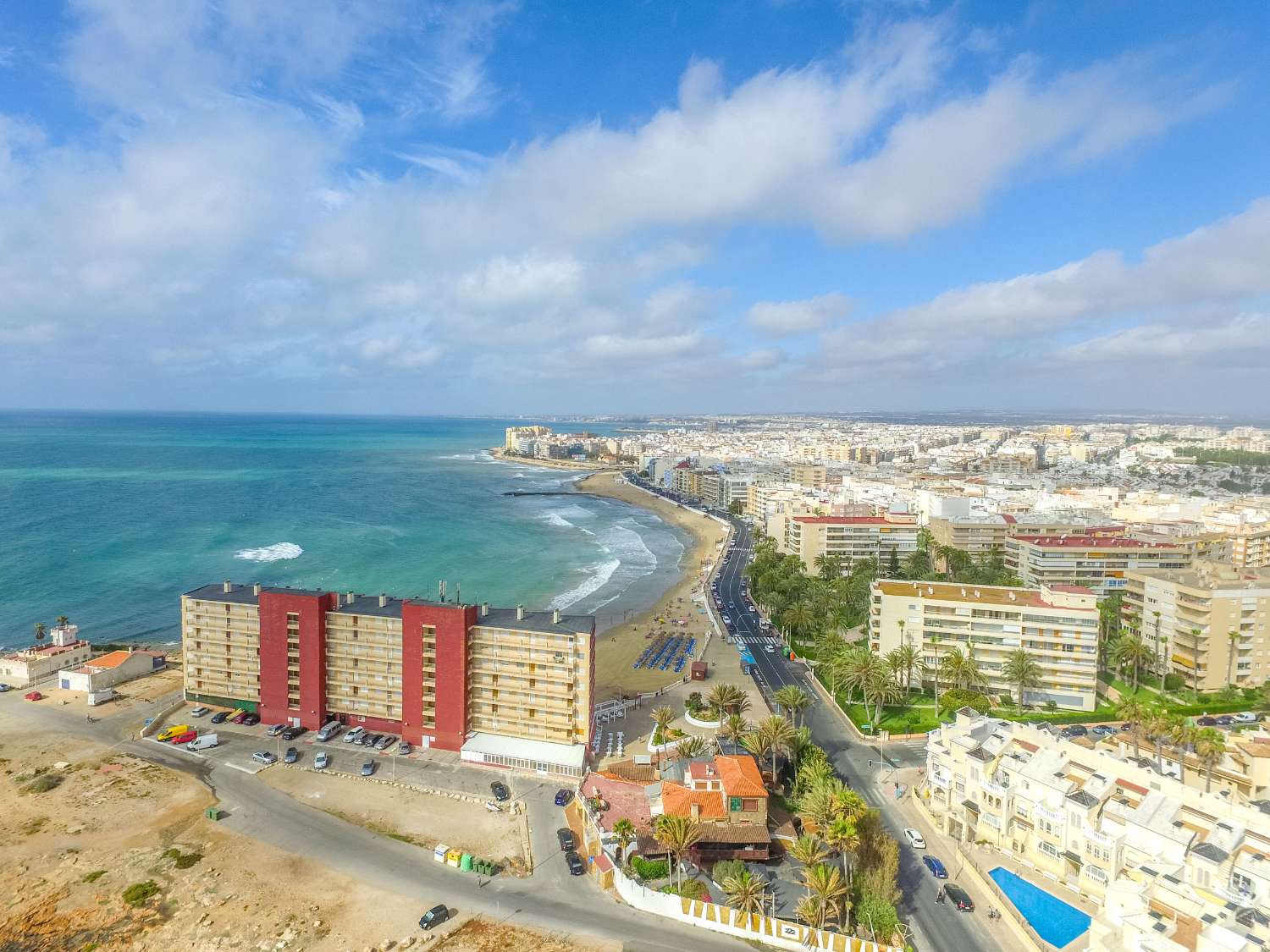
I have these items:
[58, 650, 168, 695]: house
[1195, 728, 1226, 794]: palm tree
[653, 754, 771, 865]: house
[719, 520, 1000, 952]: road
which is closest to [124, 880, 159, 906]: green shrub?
[653, 754, 771, 865]: house

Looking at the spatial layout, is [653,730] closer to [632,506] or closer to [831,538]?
[831,538]

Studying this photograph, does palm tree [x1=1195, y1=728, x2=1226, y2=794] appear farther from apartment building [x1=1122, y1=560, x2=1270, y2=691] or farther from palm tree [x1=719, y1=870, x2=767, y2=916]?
palm tree [x1=719, y1=870, x2=767, y2=916]

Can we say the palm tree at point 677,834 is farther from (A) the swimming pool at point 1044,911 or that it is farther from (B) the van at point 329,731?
(B) the van at point 329,731

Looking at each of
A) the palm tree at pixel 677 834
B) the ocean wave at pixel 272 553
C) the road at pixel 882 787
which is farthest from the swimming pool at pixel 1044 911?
the ocean wave at pixel 272 553

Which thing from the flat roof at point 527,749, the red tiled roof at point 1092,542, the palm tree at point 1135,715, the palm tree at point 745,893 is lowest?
the flat roof at point 527,749

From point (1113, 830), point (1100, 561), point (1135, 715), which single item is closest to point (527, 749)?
point (1113, 830)

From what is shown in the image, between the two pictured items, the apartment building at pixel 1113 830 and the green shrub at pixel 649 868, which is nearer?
the apartment building at pixel 1113 830
